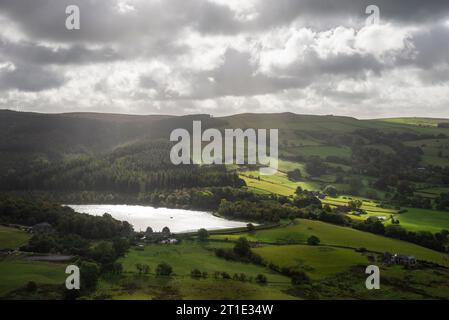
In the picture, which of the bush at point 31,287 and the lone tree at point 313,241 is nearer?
the bush at point 31,287

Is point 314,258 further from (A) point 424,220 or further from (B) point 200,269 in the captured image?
(A) point 424,220

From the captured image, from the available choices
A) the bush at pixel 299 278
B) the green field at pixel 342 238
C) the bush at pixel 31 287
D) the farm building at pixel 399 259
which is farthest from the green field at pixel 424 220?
the bush at pixel 31 287

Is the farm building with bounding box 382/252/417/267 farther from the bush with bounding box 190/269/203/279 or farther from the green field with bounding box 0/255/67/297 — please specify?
the green field with bounding box 0/255/67/297

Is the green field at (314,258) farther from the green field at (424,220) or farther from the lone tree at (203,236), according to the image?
the green field at (424,220)

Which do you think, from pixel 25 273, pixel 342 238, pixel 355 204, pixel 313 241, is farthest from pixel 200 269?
pixel 355 204

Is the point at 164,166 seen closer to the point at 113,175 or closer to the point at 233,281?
the point at 113,175

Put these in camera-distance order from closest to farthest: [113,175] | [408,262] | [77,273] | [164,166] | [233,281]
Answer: [77,273]
[233,281]
[408,262]
[113,175]
[164,166]

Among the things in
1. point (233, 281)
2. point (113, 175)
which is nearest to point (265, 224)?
point (233, 281)
